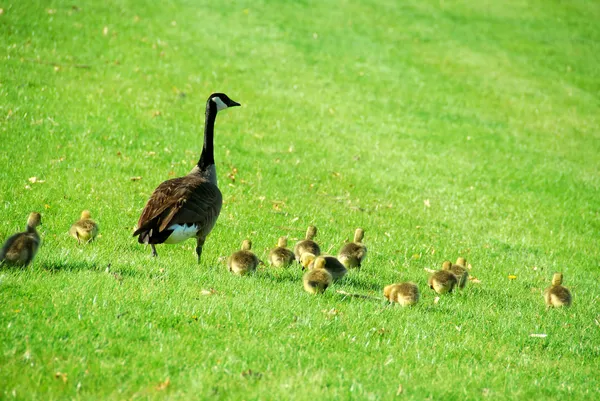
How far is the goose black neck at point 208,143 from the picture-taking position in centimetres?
1267

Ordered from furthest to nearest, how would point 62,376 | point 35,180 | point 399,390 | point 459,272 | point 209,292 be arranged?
point 35,180 → point 459,272 → point 209,292 → point 399,390 → point 62,376

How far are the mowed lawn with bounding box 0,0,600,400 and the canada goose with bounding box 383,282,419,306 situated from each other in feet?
1.15

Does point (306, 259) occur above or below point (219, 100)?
below

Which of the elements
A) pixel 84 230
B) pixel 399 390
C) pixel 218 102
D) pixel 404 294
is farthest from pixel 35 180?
pixel 399 390

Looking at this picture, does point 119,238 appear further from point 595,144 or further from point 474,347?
point 595,144

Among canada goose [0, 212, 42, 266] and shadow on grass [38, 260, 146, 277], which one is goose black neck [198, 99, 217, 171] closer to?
shadow on grass [38, 260, 146, 277]

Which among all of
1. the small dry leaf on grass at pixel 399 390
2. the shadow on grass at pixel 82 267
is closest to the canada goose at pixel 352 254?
the shadow on grass at pixel 82 267

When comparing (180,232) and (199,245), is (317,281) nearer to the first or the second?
(180,232)

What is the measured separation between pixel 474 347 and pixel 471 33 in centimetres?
3195

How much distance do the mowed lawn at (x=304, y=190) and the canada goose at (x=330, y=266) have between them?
1.64 ft

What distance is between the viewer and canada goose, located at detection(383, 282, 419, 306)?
1007cm

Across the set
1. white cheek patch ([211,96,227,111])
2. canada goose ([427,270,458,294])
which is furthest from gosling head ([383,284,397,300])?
white cheek patch ([211,96,227,111])

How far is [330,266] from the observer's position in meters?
10.5

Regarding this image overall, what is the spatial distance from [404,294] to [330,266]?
121 cm
